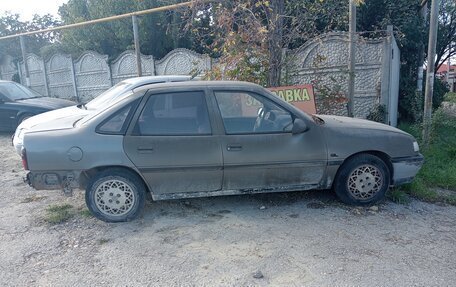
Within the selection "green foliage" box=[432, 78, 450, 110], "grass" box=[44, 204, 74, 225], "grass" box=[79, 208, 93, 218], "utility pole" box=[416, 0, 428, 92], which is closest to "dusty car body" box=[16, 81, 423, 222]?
"grass" box=[79, 208, 93, 218]

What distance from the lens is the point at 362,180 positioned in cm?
439

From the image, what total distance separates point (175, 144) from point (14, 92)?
777cm

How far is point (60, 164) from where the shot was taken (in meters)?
3.96

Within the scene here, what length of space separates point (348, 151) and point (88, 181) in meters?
3.06

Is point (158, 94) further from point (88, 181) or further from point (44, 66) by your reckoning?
point (44, 66)

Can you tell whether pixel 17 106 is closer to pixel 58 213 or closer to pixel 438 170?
pixel 58 213

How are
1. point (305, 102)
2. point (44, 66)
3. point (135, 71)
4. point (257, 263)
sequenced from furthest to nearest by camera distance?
1. point (44, 66)
2. point (135, 71)
3. point (305, 102)
4. point (257, 263)

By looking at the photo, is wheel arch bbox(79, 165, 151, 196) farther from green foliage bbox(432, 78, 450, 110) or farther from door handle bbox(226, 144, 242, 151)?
green foliage bbox(432, 78, 450, 110)

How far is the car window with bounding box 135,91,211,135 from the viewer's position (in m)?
4.06

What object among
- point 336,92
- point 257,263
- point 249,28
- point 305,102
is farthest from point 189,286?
point 336,92

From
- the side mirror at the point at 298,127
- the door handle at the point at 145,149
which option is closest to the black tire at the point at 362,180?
the side mirror at the point at 298,127

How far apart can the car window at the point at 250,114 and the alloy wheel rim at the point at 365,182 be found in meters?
1.02

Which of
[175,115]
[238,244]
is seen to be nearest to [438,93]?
[175,115]

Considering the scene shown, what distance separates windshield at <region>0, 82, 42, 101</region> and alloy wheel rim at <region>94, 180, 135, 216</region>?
694cm
